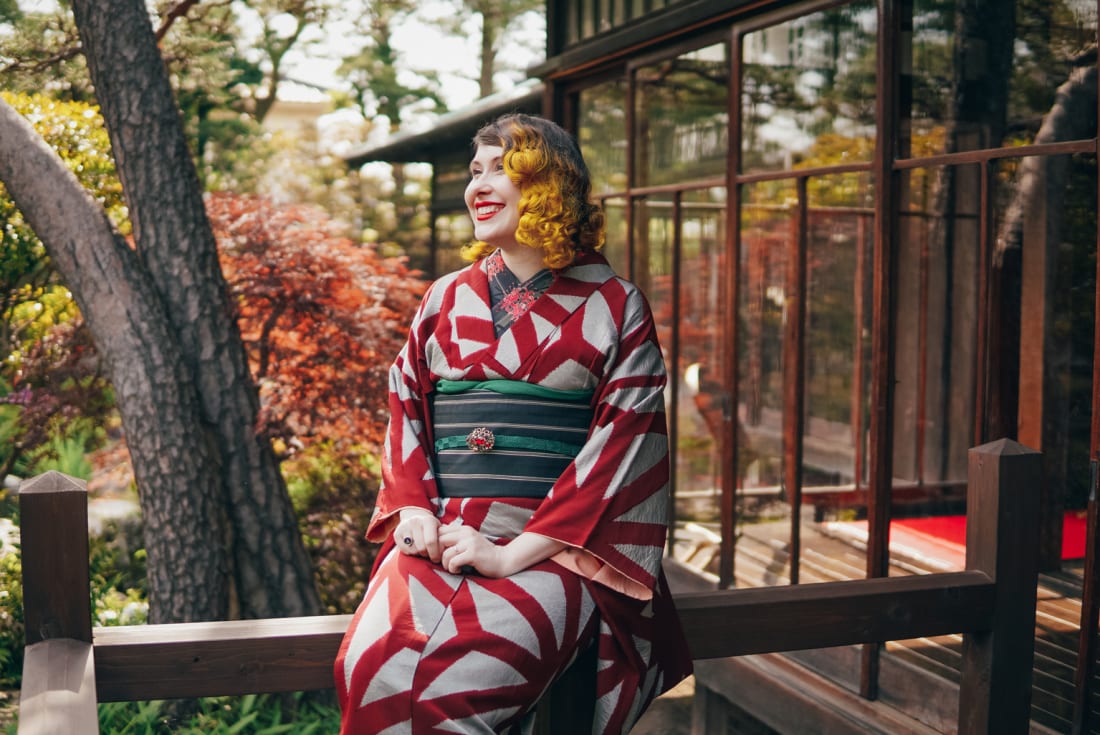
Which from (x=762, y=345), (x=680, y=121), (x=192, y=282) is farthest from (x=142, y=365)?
(x=762, y=345)

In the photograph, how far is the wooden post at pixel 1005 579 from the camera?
7.14 ft

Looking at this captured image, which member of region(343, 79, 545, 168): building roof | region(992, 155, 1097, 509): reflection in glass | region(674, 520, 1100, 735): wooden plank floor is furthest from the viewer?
region(343, 79, 545, 168): building roof

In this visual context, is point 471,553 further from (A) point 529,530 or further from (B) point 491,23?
(B) point 491,23

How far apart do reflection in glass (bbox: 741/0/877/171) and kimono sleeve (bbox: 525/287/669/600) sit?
304 cm

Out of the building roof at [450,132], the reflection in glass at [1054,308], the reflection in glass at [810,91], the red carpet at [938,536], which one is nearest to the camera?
the reflection in glass at [1054,308]

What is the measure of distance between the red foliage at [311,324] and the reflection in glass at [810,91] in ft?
7.35

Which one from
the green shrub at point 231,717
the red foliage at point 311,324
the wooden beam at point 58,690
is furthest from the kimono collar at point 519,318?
the red foliage at point 311,324

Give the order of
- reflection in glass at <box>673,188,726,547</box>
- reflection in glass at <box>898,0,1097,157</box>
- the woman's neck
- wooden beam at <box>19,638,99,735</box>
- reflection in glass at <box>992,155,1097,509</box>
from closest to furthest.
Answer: wooden beam at <box>19,638,99,735</box>
the woman's neck
reflection in glass at <box>898,0,1097,157</box>
reflection in glass at <box>992,155,1097,509</box>
reflection in glass at <box>673,188,726,547</box>

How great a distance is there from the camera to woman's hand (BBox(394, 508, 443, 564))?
172 centimetres

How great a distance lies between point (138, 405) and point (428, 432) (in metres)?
3.33

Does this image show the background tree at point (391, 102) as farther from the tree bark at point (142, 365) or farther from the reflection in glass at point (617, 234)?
the tree bark at point (142, 365)

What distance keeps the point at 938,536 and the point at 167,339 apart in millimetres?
3616

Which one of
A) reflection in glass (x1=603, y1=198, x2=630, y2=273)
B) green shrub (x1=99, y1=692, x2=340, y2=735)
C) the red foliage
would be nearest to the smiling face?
green shrub (x1=99, y1=692, x2=340, y2=735)

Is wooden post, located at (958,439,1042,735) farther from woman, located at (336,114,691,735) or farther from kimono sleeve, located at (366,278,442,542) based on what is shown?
kimono sleeve, located at (366,278,442,542)
